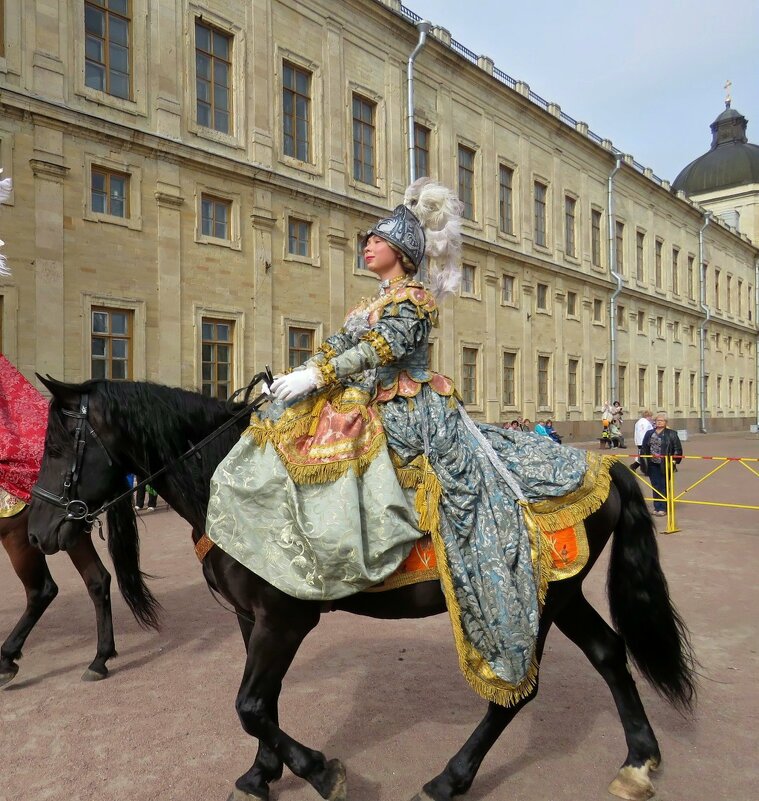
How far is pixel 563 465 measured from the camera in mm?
3061

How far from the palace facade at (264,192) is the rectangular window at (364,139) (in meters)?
0.09

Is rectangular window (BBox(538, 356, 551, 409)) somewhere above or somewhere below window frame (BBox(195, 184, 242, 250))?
below

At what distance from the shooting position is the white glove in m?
2.69

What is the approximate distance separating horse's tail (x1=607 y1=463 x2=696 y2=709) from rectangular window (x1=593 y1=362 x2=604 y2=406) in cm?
3136

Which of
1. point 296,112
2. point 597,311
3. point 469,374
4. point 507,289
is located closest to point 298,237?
point 296,112

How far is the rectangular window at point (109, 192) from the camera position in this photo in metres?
15.4

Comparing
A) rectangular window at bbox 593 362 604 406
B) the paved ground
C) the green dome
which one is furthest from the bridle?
the green dome

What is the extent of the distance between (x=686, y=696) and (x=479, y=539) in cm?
148

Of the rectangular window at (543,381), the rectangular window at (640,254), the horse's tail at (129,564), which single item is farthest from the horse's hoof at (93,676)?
the rectangular window at (640,254)

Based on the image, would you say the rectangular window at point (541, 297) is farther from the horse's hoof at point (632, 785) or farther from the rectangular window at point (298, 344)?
the horse's hoof at point (632, 785)

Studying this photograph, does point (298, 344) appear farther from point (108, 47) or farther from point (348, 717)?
point (348, 717)

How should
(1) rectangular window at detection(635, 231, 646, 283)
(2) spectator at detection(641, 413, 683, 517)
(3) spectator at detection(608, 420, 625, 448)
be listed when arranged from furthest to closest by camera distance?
(1) rectangular window at detection(635, 231, 646, 283) → (3) spectator at detection(608, 420, 625, 448) → (2) spectator at detection(641, 413, 683, 517)

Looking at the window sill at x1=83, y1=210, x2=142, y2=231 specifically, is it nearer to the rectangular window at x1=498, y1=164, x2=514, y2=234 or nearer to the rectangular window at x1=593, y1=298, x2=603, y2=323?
the rectangular window at x1=498, y1=164, x2=514, y2=234

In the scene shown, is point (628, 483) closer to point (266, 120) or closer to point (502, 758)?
point (502, 758)
